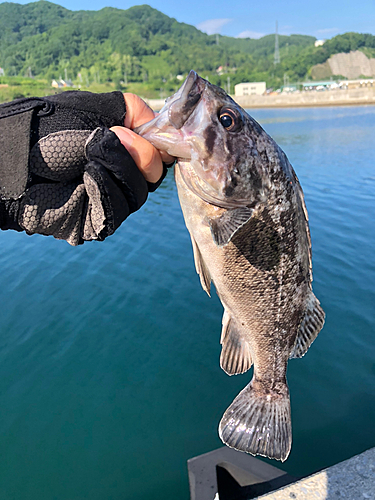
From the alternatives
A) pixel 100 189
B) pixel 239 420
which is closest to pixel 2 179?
pixel 100 189

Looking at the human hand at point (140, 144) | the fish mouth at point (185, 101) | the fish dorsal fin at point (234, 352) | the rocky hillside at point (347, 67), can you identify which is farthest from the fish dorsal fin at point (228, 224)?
the rocky hillside at point (347, 67)

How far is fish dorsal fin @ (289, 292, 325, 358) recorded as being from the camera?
2.97 meters

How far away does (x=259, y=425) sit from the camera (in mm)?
3008

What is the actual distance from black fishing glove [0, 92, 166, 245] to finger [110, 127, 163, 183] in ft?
0.22

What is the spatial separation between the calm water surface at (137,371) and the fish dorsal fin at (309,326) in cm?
347

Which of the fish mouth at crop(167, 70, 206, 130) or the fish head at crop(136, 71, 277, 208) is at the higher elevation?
the fish mouth at crop(167, 70, 206, 130)

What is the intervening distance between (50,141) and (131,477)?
5.22 meters

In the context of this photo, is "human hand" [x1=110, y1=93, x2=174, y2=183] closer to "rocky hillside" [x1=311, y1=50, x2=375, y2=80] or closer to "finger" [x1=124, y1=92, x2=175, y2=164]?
"finger" [x1=124, y1=92, x2=175, y2=164]

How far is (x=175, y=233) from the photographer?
580 inches

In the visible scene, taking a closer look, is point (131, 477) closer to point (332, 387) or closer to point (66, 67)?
point (332, 387)

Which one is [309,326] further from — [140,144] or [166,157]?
[140,144]

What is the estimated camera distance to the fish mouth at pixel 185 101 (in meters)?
2.29

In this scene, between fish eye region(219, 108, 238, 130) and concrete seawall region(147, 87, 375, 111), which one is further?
concrete seawall region(147, 87, 375, 111)

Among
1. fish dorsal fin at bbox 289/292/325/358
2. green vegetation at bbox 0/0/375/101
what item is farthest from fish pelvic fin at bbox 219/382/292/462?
green vegetation at bbox 0/0/375/101
